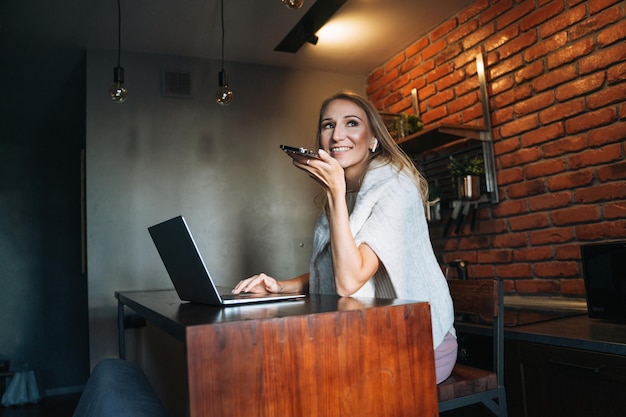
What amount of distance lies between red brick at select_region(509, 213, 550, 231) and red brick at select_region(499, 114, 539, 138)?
0.39 metres

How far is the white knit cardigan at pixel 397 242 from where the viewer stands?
4.02ft

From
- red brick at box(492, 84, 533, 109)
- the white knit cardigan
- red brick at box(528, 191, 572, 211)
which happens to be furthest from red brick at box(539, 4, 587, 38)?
the white knit cardigan

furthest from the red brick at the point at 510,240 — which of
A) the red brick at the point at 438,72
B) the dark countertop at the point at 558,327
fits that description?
the red brick at the point at 438,72

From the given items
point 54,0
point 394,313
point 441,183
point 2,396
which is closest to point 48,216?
point 2,396

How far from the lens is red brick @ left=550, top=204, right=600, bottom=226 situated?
2.00m

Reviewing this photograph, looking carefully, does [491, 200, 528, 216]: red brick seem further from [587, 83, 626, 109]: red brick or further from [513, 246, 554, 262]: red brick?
[587, 83, 626, 109]: red brick

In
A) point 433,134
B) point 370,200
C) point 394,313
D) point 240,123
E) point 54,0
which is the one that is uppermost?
point 54,0

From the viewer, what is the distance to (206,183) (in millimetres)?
3199

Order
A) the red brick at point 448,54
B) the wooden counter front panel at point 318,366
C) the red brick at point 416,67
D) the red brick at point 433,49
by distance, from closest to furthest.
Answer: the wooden counter front panel at point 318,366, the red brick at point 448,54, the red brick at point 433,49, the red brick at point 416,67

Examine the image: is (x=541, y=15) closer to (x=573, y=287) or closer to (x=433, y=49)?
(x=433, y=49)

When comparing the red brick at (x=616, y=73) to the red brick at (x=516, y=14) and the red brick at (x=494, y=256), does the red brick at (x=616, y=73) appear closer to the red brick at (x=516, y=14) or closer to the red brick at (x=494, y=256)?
the red brick at (x=516, y=14)

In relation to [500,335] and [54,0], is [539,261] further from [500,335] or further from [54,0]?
[54,0]

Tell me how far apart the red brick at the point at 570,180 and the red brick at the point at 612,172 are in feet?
0.14

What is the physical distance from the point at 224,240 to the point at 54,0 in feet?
5.15
